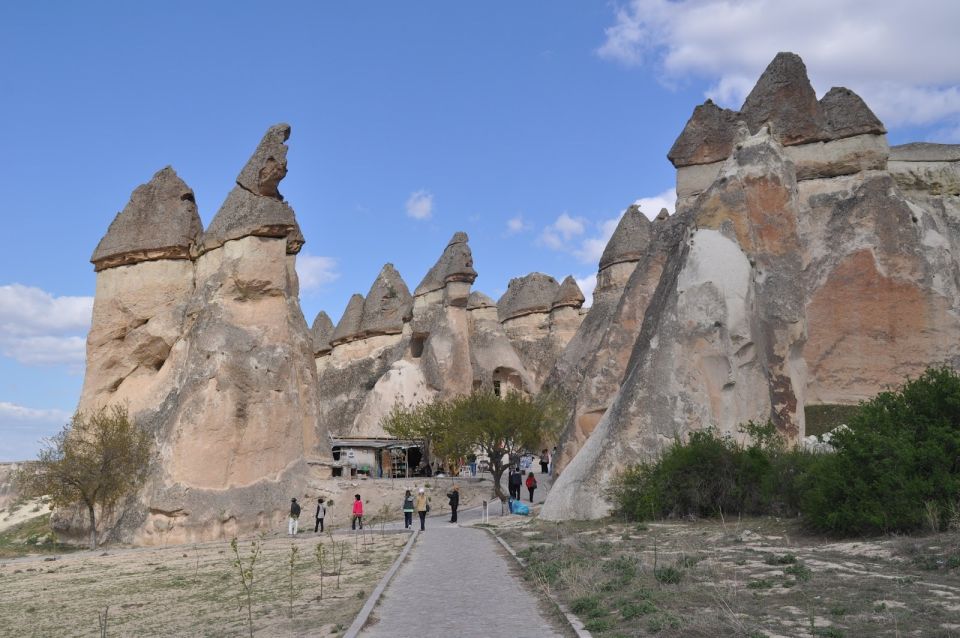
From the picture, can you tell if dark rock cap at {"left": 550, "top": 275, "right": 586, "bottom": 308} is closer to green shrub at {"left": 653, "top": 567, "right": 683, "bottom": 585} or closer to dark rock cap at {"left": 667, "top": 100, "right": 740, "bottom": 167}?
Result: dark rock cap at {"left": 667, "top": 100, "right": 740, "bottom": 167}

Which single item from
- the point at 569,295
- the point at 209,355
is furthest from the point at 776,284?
the point at 569,295

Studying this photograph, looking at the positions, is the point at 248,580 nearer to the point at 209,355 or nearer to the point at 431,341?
the point at 209,355

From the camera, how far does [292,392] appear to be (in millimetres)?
24641

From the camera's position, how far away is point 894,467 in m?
10.2

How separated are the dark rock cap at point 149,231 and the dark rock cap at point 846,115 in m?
18.6

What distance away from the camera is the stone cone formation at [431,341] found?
42.2 metres

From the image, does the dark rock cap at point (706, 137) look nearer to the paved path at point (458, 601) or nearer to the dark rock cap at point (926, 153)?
the dark rock cap at point (926, 153)

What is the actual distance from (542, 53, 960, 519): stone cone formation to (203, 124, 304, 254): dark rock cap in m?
10.0

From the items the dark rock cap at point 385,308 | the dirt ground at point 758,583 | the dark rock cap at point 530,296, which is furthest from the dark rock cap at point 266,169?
the dark rock cap at point 530,296

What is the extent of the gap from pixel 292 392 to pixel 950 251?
58.2ft

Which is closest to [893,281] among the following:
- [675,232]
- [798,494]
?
[675,232]

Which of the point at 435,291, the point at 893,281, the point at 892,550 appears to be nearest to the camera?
the point at 892,550

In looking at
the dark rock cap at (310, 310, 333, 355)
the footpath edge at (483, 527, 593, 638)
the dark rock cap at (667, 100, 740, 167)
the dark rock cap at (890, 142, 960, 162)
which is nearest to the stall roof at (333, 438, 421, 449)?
the dark rock cap at (667, 100, 740, 167)

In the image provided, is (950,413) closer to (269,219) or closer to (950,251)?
(950,251)
